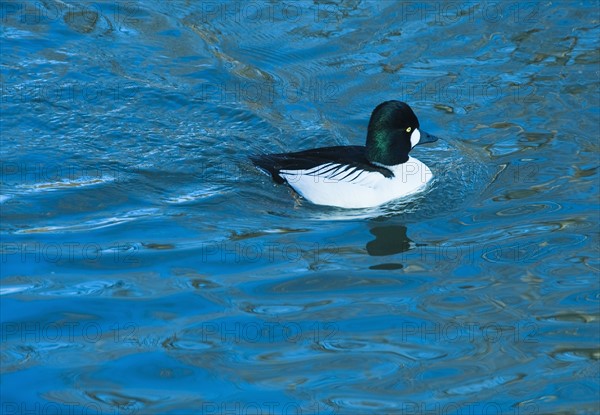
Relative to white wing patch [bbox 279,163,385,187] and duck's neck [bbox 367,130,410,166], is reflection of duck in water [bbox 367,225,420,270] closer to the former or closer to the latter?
white wing patch [bbox 279,163,385,187]

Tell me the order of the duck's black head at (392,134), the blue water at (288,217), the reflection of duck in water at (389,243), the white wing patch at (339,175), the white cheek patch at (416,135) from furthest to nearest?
the white cheek patch at (416,135), the white wing patch at (339,175), the duck's black head at (392,134), the reflection of duck in water at (389,243), the blue water at (288,217)

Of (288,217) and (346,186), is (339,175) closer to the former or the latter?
(346,186)

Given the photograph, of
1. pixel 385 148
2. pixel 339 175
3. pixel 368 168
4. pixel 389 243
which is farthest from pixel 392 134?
pixel 389 243

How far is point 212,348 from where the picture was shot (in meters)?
7.34

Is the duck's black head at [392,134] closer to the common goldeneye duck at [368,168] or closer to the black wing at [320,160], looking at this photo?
the common goldeneye duck at [368,168]

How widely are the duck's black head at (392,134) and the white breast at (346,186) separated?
0.71 feet

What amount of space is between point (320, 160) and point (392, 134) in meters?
0.78

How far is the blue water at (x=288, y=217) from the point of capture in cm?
702

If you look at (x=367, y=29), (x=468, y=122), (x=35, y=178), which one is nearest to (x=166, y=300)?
(x=35, y=178)

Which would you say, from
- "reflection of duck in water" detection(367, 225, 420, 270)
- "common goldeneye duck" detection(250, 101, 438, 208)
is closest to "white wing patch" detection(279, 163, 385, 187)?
"common goldeneye duck" detection(250, 101, 438, 208)

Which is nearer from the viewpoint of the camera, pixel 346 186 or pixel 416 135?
pixel 346 186

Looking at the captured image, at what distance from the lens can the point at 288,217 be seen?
9.70 meters

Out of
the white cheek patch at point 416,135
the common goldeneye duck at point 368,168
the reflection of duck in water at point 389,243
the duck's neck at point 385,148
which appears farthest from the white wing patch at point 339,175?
the reflection of duck in water at point 389,243

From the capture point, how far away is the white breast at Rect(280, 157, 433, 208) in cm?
993
